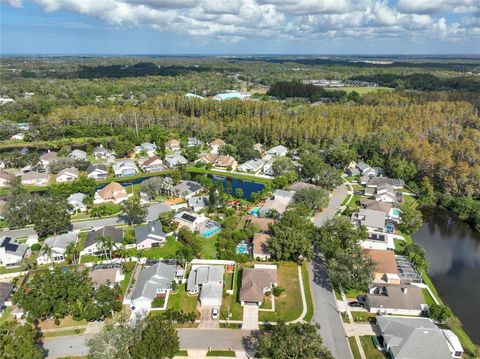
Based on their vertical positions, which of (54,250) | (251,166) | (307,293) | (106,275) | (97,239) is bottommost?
(307,293)

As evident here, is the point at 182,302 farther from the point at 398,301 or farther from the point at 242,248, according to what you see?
the point at 398,301

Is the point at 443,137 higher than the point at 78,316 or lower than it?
higher

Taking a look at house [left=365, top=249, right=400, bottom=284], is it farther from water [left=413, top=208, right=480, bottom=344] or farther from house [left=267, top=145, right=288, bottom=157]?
house [left=267, top=145, right=288, bottom=157]

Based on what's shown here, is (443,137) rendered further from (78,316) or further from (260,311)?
(78,316)

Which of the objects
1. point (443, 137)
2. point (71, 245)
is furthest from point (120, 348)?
point (443, 137)

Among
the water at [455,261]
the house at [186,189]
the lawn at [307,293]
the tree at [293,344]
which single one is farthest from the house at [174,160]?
the tree at [293,344]

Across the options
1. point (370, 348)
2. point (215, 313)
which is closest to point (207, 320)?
point (215, 313)
